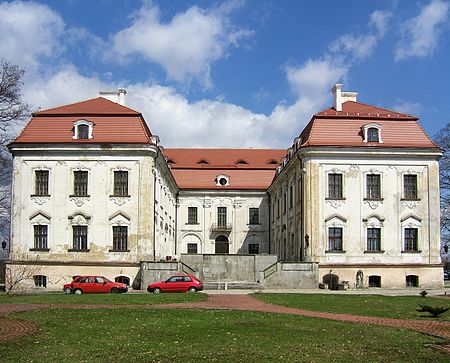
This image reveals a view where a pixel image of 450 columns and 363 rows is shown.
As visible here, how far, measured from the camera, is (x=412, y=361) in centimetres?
1073

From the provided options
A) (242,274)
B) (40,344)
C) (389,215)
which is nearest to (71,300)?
(40,344)

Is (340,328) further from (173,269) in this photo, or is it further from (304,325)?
(173,269)

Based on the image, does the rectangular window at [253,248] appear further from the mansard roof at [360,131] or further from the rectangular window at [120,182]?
the rectangular window at [120,182]

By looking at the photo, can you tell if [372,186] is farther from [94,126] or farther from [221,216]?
[221,216]

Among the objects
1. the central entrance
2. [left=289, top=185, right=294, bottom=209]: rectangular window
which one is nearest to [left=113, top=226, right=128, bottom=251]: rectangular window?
[left=289, top=185, right=294, bottom=209]: rectangular window

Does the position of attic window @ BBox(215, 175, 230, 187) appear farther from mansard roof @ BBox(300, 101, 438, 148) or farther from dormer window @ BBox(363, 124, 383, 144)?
dormer window @ BBox(363, 124, 383, 144)

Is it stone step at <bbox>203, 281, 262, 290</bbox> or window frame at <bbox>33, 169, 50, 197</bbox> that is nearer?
stone step at <bbox>203, 281, 262, 290</bbox>

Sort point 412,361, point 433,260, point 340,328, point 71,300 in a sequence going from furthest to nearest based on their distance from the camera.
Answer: point 433,260 < point 71,300 < point 340,328 < point 412,361

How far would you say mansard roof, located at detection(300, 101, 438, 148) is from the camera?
37.8m

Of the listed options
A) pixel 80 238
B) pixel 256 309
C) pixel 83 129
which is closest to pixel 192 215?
pixel 80 238

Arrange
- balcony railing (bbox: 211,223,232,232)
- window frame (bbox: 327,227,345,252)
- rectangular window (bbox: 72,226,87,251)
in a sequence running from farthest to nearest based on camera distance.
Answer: balcony railing (bbox: 211,223,232,232), window frame (bbox: 327,227,345,252), rectangular window (bbox: 72,226,87,251)

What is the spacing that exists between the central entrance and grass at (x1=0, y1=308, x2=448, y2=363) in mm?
39820

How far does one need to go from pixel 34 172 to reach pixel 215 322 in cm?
2469

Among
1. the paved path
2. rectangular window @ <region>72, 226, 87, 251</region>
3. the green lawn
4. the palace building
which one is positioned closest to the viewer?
the paved path
